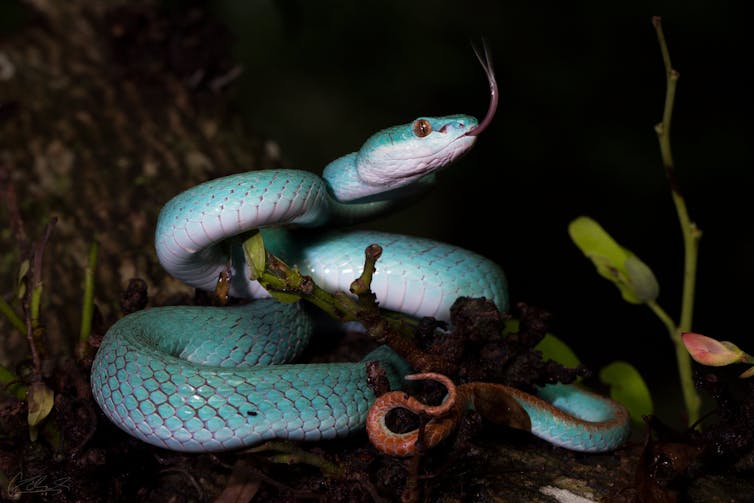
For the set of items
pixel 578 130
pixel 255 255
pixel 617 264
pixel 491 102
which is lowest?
pixel 578 130

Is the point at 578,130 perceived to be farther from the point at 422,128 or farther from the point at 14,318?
the point at 14,318

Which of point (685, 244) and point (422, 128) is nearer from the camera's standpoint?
point (422, 128)

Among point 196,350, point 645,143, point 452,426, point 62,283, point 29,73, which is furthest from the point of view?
point 645,143

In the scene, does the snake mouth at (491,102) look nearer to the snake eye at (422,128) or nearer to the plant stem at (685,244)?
the snake eye at (422,128)

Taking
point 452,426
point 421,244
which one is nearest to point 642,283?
point 421,244

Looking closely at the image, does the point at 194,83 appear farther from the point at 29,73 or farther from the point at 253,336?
the point at 253,336

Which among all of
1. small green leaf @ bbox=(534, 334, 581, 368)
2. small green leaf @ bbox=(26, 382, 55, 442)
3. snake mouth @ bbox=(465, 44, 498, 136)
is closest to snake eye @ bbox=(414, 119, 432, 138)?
snake mouth @ bbox=(465, 44, 498, 136)
